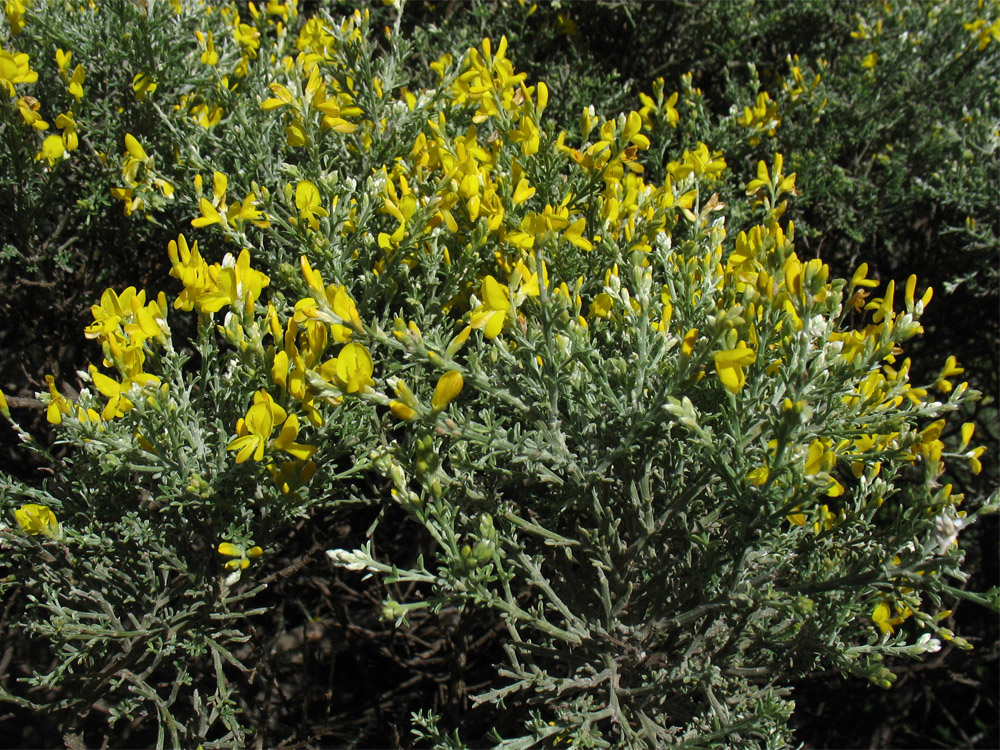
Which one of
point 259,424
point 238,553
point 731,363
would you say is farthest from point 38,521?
point 731,363

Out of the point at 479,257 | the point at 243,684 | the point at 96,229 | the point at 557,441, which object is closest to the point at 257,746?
the point at 243,684

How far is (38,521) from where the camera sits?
1.55m

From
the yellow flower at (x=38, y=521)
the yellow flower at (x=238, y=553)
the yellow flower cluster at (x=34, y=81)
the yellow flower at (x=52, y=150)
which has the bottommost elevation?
the yellow flower at (x=238, y=553)

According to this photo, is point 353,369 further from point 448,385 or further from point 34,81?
point 34,81

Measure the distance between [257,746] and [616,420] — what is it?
1.41 m

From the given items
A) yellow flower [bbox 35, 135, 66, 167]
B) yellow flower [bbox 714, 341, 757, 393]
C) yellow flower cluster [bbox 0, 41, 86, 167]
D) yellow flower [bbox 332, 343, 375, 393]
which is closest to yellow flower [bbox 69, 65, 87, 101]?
yellow flower cluster [bbox 0, 41, 86, 167]

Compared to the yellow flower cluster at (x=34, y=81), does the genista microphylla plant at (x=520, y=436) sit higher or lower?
lower

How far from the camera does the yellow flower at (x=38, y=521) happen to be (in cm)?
153

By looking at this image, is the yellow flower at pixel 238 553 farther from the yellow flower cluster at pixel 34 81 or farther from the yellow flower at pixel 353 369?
the yellow flower cluster at pixel 34 81

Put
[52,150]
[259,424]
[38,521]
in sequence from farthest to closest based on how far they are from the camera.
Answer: [52,150], [38,521], [259,424]

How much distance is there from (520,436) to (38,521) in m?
1.11

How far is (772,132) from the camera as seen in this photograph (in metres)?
2.81

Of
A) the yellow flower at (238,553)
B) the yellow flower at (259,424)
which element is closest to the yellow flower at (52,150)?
the yellow flower at (259,424)

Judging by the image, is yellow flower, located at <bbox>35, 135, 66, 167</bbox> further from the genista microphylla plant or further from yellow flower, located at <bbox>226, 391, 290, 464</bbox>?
yellow flower, located at <bbox>226, 391, 290, 464</bbox>
